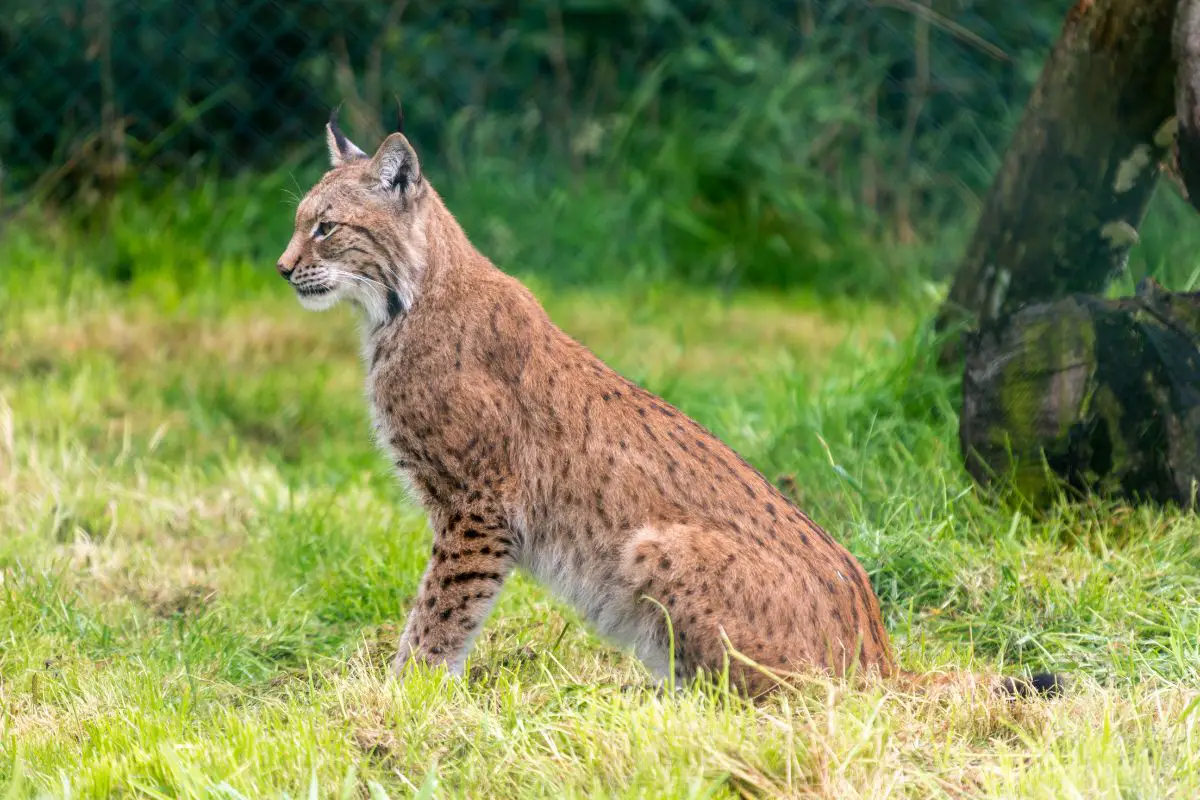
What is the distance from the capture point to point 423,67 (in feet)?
26.3

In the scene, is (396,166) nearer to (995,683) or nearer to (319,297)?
(319,297)

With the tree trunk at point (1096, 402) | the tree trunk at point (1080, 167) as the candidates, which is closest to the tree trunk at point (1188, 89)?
the tree trunk at point (1080, 167)

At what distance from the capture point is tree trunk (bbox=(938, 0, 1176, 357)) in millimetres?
4477

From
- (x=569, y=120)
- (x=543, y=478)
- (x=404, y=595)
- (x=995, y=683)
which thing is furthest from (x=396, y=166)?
(x=569, y=120)

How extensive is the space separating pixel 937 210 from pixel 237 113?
3.62m

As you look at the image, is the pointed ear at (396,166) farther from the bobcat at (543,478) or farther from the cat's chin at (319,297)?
the cat's chin at (319,297)

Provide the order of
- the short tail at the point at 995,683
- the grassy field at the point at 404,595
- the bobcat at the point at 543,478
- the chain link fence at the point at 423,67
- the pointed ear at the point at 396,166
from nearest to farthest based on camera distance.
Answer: the grassy field at the point at 404,595 < the short tail at the point at 995,683 < the bobcat at the point at 543,478 < the pointed ear at the point at 396,166 < the chain link fence at the point at 423,67

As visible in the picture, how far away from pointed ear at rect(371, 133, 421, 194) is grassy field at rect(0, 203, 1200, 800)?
88 centimetres

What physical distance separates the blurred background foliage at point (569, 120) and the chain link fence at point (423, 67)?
0.01m

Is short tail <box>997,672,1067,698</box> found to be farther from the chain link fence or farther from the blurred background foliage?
the chain link fence

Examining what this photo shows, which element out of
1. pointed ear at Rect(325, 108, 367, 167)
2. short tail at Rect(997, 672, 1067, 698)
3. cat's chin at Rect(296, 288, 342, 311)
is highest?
pointed ear at Rect(325, 108, 367, 167)

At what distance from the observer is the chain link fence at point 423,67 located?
7.52 meters

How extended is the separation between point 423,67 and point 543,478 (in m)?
4.77

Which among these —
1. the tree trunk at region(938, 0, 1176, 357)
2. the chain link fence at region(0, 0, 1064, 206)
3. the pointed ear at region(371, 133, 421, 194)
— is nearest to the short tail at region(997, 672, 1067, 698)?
the tree trunk at region(938, 0, 1176, 357)
